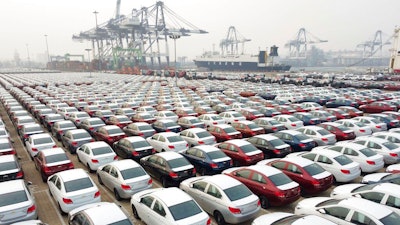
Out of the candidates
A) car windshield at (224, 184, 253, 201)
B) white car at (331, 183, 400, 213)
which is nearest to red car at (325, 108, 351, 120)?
white car at (331, 183, 400, 213)

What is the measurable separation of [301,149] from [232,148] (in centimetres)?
368

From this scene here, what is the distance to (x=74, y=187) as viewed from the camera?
975 cm

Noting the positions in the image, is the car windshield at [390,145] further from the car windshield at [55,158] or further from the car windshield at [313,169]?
the car windshield at [55,158]

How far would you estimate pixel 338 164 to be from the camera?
11.6 meters

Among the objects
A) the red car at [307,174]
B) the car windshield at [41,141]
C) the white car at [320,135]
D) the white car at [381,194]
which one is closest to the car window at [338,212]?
the white car at [381,194]

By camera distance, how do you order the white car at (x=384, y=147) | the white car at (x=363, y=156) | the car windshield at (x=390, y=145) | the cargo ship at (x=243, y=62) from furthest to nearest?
the cargo ship at (x=243, y=62) < the car windshield at (x=390, y=145) < the white car at (x=384, y=147) < the white car at (x=363, y=156)

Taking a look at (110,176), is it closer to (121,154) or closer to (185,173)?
(185,173)

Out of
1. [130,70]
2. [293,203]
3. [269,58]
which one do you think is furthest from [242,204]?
[269,58]

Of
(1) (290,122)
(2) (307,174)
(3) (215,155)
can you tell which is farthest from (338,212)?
(1) (290,122)

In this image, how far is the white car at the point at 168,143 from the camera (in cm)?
1481

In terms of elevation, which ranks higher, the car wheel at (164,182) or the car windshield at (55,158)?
the car windshield at (55,158)

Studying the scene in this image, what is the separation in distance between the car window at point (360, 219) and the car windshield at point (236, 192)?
285 cm

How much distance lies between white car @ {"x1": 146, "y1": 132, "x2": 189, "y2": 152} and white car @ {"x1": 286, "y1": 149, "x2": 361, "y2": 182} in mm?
5882

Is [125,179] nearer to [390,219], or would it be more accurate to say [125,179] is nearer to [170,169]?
[170,169]
